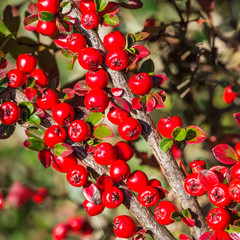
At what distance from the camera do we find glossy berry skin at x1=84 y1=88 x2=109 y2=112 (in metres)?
0.70

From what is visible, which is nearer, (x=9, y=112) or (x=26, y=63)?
(x=9, y=112)

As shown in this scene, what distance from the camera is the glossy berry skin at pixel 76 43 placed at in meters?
0.73

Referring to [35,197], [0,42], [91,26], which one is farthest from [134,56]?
[35,197]

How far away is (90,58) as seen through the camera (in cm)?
70

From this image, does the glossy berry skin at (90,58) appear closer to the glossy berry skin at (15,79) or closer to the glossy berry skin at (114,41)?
the glossy berry skin at (114,41)

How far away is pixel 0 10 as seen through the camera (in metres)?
1.21

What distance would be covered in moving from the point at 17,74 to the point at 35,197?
855mm

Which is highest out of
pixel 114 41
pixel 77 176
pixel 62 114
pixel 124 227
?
pixel 114 41

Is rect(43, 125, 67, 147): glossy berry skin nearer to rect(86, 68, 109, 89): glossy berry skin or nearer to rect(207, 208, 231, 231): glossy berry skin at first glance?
rect(86, 68, 109, 89): glossy berry skin

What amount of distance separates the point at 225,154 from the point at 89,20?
44cm

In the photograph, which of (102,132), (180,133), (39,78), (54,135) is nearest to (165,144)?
(180,133)

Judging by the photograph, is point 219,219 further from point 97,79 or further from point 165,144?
point 97,79

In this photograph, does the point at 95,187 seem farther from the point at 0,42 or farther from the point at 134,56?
the point at 0,42

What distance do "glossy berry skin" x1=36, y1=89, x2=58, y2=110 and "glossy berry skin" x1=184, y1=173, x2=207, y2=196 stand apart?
0.36m
